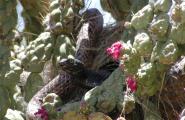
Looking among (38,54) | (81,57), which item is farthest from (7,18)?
(81,57)

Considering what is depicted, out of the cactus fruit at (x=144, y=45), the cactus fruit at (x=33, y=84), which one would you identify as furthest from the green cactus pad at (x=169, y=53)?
the cactus fruit at (x=33, y=84)

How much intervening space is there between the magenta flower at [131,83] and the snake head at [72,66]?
0.83m

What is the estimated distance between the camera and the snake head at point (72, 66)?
3648 mm

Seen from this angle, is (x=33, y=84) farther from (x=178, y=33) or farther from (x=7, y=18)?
(x=178, y=33)

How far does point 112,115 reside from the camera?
3.21 metres

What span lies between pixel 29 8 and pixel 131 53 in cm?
187

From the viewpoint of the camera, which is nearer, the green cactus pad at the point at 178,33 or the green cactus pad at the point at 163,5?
the green cactus pad at the point at 178,33

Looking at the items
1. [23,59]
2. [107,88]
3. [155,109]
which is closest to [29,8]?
[23,59]

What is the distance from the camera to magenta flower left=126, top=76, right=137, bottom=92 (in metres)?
2.82

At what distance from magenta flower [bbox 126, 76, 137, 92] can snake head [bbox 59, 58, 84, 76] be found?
32.6 inches

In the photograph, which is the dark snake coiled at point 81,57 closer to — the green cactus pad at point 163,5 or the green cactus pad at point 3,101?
the green cactus pad at point 3,101

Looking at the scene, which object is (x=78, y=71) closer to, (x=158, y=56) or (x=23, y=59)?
(x=23, y=59)

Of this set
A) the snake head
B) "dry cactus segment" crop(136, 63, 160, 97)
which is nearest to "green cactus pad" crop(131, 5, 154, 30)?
"dry cactus segment" crop(136, 63, 160, 97)

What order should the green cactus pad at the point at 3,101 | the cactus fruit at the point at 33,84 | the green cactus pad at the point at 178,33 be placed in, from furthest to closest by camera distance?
the cactus fruit at the point at 33,84, the green cactus pad at the point at 3,101, the green cactus pad at the point at 178,33
